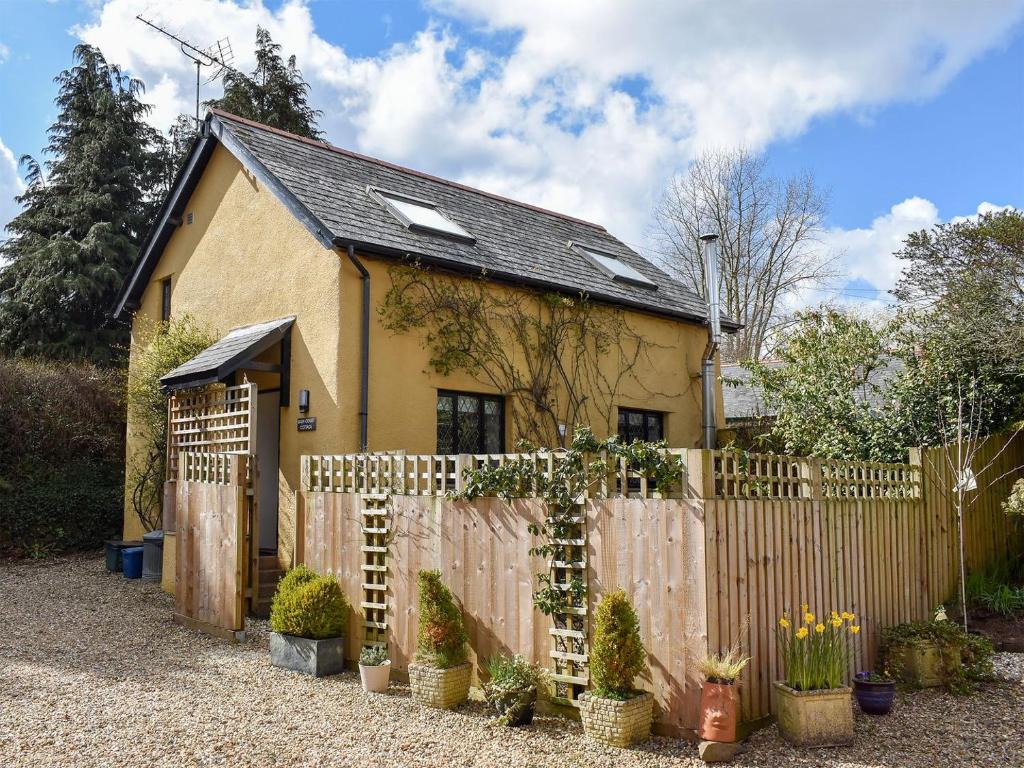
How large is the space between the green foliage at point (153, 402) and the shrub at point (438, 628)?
24.4 feet

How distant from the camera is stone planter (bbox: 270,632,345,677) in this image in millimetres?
7461

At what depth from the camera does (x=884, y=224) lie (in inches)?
1075

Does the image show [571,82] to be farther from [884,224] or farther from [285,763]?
[884,224]

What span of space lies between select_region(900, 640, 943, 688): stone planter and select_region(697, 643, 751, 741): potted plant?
2.42 meters

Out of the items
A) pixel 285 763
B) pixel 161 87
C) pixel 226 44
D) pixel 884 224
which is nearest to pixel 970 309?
pixel 285 763

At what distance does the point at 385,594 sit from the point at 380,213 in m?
6.44

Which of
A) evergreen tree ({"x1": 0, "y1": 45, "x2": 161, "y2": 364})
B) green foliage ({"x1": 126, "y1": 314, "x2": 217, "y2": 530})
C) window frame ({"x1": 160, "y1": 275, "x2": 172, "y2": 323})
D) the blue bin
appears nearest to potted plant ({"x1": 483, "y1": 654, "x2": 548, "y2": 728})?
the blue bin

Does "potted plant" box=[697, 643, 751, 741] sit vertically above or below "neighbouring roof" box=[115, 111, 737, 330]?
below

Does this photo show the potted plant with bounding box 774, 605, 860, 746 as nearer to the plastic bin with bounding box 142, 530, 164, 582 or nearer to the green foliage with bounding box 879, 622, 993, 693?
the green foliage with bounding box 879, 622, 993, 693

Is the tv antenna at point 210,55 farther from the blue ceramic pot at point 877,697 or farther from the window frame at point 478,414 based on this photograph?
the blue ceramic pot at point 877,697

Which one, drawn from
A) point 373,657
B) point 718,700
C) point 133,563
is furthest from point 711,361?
point 718,700

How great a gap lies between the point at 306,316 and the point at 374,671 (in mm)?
5450

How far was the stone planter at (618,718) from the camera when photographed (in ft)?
17.8

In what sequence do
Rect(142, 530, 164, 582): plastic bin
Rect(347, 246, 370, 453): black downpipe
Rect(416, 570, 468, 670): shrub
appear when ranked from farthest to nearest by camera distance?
Rect(142, 530, 164, 582): plastic bin < Rect(347, 246, 370, 453): black downpipe < Rect(416, 570, 468, 670): shrub
